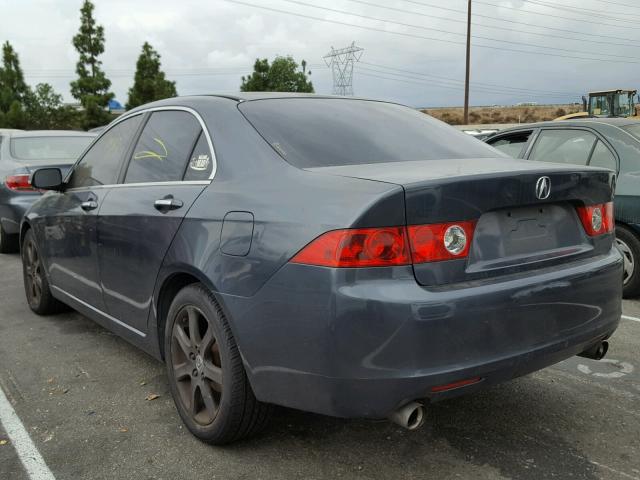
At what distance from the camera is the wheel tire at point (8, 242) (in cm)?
791

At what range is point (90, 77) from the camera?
123 feet

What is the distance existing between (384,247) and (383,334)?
30 cm

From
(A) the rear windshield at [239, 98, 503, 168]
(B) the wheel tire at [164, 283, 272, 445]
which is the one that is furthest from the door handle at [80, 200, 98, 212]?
(A) the rear windshield at [239, 98, 503, 168]

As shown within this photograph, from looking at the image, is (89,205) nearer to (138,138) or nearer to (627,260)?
(138,138)

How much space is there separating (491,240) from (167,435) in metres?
1.79

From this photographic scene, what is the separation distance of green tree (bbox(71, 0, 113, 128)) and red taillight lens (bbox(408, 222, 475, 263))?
37.5m

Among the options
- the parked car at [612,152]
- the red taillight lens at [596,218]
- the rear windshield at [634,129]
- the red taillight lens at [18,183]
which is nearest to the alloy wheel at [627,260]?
the parked car at [612,152]

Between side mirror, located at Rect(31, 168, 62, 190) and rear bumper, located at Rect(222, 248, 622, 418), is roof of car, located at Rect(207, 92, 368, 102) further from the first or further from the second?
side mirror, located at Rect(31, 168, 62, 190)

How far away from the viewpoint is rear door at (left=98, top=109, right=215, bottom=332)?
9.97 feet

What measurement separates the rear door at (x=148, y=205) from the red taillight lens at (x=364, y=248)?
3.06ft

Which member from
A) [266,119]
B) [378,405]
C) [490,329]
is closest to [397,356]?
[378,405]

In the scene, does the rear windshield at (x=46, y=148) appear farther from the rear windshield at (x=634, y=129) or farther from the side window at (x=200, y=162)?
the rear windshield at (x=634, y=129)

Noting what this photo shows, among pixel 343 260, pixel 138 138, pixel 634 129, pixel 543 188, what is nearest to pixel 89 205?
pixel 138 138

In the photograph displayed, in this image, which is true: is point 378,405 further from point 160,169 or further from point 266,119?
point 160,169
